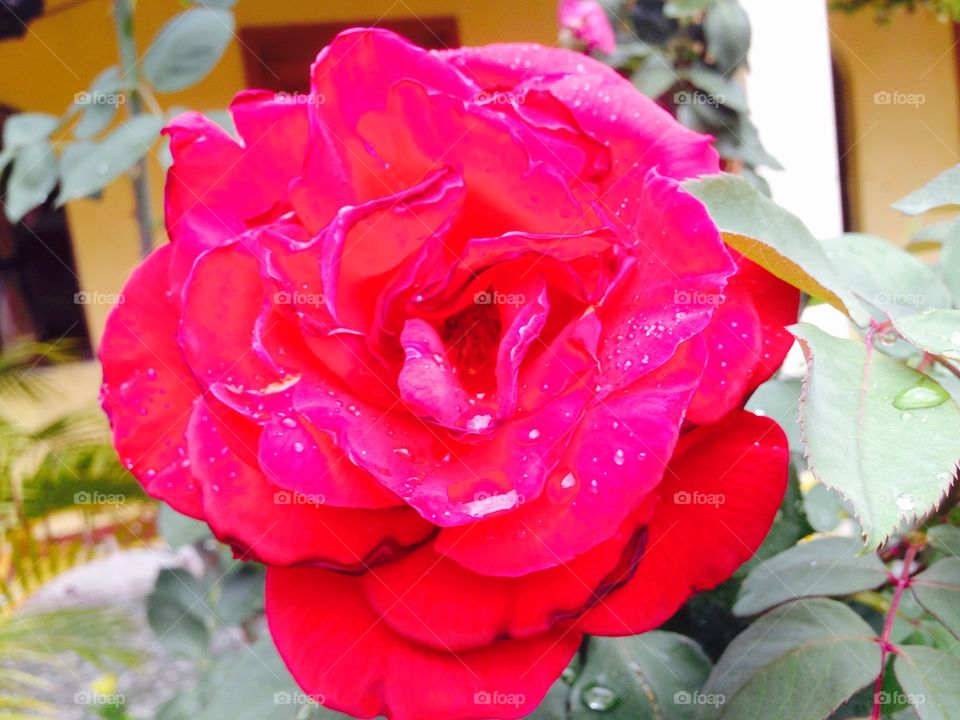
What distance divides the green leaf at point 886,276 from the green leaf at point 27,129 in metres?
0.72

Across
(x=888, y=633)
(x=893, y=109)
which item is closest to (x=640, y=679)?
(x=888, y=633)

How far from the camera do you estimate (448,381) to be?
0.26 meters

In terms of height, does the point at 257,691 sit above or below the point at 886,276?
below

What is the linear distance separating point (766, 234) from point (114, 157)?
21.5 inches

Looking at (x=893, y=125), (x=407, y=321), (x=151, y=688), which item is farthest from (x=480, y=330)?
(x=893, y=125)

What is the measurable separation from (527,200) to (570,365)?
0.06m

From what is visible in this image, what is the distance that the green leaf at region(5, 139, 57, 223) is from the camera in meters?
0.70

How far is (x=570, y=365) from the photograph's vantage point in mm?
255

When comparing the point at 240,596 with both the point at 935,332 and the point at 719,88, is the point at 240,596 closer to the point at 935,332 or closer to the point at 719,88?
the point at 935,332

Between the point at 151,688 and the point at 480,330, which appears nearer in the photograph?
the point at 480,330

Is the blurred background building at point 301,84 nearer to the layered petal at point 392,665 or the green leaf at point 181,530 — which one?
the green leaf at point 181,530

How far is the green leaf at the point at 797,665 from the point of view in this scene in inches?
13.4

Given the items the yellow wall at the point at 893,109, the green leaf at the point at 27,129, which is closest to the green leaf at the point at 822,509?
the green leaf at the point at 27,129

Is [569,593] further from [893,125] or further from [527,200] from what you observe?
[893,125]
